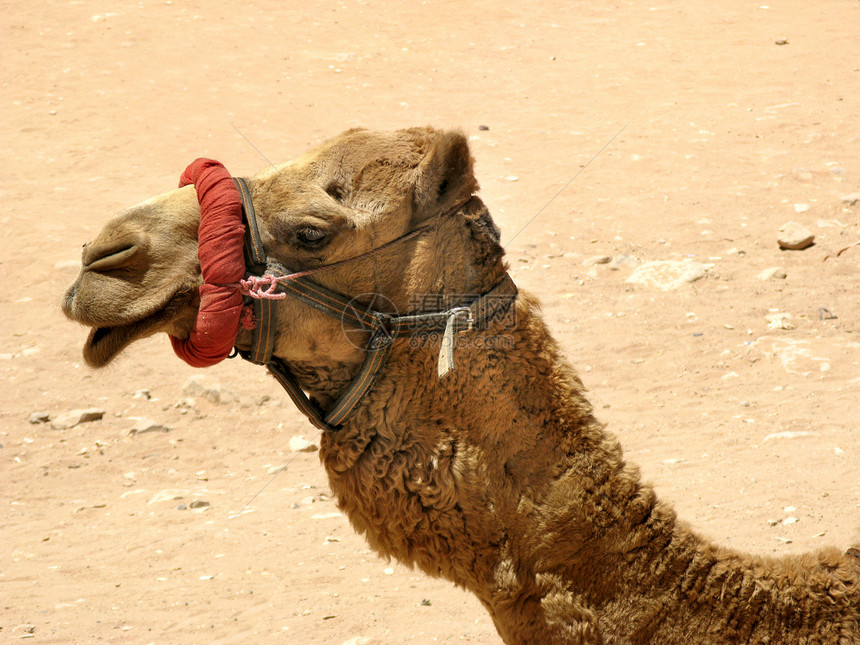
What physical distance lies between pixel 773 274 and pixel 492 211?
3.15 metres

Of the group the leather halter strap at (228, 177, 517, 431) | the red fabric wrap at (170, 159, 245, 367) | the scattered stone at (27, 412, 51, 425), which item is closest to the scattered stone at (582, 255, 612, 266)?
the scattered stone at (27, 412, 51, 425)

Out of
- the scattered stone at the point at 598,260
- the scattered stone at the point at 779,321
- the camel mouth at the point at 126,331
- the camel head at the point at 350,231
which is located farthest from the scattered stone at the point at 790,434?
the camel mouth at the point at 126,331

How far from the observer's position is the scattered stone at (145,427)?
739 centimetres

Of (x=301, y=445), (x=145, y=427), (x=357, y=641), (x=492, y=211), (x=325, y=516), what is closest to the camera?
(x=357, y=641)

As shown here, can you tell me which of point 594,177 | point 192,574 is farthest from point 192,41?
point 192,574

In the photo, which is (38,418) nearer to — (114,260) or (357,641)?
(357,641)

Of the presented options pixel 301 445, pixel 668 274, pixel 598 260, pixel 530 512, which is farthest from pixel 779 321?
pixel 530 512

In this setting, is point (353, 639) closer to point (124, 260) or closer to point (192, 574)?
point (192, 574)

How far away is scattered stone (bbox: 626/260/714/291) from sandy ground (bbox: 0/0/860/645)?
A: 0.18 metres

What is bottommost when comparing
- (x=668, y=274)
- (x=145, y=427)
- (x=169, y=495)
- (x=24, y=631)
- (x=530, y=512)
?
(x=145, y=427)

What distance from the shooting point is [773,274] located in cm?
860

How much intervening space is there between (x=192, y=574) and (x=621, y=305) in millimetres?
4743

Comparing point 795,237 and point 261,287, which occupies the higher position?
point 261,287

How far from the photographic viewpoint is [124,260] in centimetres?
260
